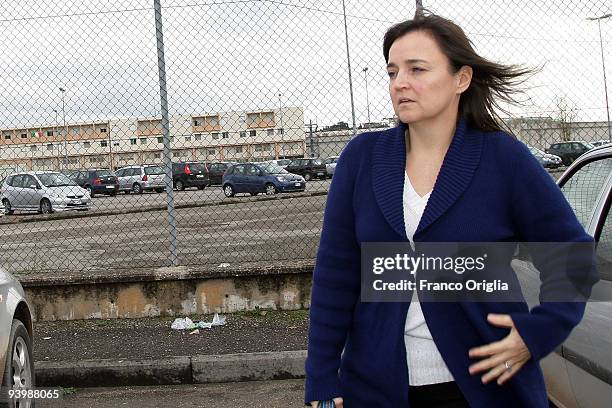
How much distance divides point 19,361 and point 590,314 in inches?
126

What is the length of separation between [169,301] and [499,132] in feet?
18.5

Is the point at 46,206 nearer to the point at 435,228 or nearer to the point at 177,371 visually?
the point at 177,371

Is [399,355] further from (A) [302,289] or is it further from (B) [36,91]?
(B) [36,91]

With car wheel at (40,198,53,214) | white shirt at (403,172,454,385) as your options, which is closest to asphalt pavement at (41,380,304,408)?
white shirt at (403,172,454,385)

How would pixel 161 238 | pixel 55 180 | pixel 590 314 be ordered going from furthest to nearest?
1. pixel 55 180
2. pixel 161 238
3. pixel 590 314

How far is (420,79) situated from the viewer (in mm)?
2176

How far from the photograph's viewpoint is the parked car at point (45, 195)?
2694cm

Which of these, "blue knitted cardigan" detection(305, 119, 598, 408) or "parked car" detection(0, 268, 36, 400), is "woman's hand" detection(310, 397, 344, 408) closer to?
"blue knitted cardigan" detection(305, 119, 598, 408)

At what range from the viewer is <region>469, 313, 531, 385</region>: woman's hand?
1988mm

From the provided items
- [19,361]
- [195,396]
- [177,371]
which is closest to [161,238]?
[177,371]

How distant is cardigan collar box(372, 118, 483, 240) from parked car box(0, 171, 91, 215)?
25.5m

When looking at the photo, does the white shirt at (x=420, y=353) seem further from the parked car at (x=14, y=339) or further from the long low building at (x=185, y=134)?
the long low building at (x=185, y=134)

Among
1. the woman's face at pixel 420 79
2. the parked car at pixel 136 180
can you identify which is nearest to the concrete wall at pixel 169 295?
the woman's face at pixel 420 79

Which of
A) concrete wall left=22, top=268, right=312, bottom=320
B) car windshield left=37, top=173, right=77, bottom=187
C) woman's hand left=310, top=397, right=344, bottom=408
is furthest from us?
car windshield left=37, top=173, right=77, bottom=187
